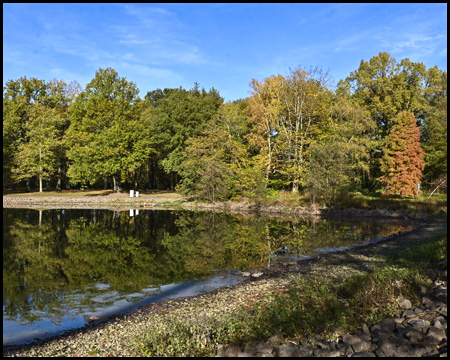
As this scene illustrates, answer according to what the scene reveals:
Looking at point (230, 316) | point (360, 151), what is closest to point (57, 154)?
point (360, 151)

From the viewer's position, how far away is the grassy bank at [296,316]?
7016 mm

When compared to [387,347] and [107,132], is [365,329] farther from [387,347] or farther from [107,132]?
[107,132]

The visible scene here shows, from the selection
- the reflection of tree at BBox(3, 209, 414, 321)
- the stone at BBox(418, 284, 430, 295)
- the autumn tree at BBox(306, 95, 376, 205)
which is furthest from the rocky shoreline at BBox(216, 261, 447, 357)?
the autumn tree at BBox(306, 95, 376, 205)

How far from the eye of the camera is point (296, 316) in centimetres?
798

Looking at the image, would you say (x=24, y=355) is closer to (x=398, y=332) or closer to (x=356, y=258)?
(x=398, y=332)

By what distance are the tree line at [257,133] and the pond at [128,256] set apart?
9512mm

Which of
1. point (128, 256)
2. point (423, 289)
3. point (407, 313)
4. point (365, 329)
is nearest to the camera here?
point (365, 329)

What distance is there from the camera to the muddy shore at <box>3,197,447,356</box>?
24.3ft

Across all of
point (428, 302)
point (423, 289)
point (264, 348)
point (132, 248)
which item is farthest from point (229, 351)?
point (132, 248)

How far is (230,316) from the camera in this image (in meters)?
8.39

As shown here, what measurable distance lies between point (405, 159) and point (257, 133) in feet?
55.2

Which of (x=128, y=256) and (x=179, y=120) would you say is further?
(x=179, y=120)

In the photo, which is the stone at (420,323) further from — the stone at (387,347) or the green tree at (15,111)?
the green tree at (15,111)

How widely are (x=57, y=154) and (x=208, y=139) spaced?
27848 millimetres
